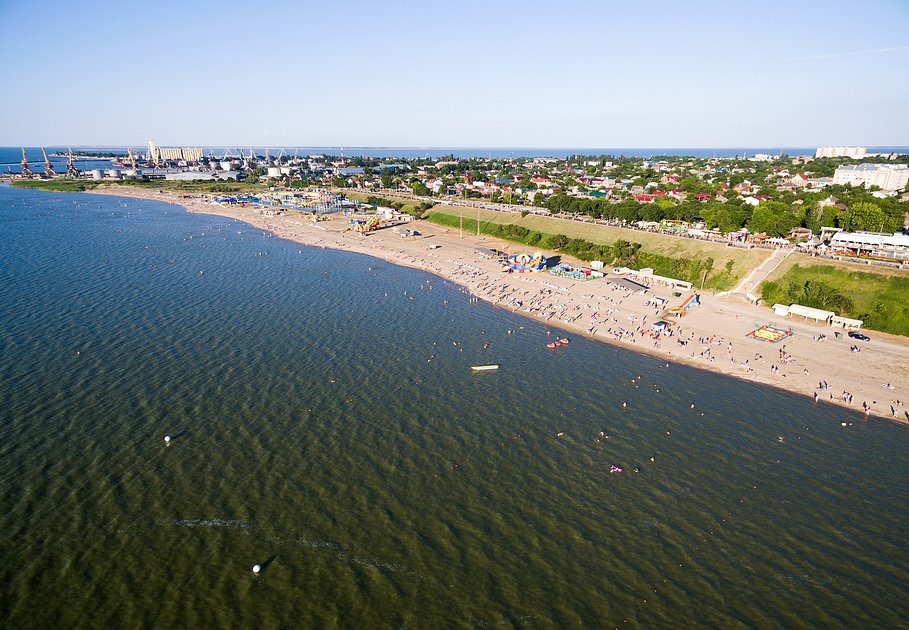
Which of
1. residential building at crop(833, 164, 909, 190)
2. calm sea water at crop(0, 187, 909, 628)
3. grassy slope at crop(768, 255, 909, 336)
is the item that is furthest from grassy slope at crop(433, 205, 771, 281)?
residential building at crop(833, 164, 909, 190)

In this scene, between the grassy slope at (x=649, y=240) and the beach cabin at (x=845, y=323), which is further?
the grassy slope at (x=649, y=240)

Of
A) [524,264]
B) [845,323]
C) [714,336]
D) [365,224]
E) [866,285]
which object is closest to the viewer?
[714,336]

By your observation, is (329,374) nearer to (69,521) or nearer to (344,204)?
(69,521)

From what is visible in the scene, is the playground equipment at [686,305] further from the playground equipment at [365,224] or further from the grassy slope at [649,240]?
the playground equipment at [365,224]

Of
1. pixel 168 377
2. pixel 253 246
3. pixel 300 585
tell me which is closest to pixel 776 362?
pixel 300 585

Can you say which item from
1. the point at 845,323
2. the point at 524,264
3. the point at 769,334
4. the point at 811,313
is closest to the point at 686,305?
the point at 769,334

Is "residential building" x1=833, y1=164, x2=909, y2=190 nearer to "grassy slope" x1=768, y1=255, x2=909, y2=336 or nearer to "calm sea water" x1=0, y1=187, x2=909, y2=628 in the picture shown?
"grassy slope" x1=768, y1=255, x2=909, y2=336

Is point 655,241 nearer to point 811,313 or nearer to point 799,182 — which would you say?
point 811,313

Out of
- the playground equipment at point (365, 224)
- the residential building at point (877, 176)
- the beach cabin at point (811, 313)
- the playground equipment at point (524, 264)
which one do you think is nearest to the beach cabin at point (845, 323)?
the beach cabin at point (811, 313)
